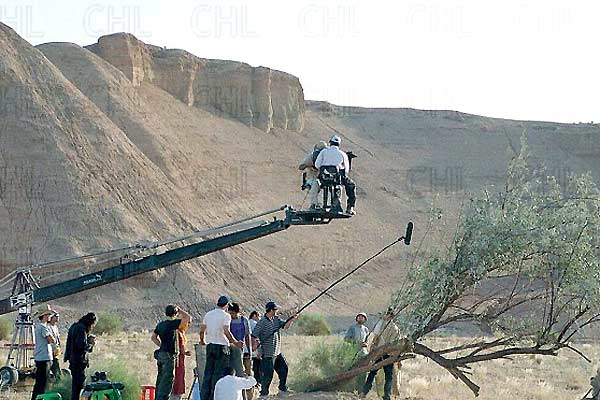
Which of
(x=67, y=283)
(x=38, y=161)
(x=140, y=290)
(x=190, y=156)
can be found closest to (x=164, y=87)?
(x=190, y=156)

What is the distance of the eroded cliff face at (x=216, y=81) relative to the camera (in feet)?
194

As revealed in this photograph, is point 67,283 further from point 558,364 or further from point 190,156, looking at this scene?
point 190,156

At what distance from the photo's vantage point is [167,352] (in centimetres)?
1198

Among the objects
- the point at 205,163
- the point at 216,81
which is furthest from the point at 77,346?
the point at 216,81

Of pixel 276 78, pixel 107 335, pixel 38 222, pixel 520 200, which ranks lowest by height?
pixel 107 335

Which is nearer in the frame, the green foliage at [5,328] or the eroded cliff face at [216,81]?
the green foliage at [5,328]

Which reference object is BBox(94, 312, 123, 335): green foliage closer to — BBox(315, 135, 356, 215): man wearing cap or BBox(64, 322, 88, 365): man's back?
BBox(64, 322, 88, 365): man's back

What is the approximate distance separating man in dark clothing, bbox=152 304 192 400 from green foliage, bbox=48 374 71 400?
1647 mm

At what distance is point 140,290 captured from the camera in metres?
38.6

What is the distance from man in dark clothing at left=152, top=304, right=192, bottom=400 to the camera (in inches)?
472

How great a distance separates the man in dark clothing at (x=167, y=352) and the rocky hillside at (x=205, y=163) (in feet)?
73.9

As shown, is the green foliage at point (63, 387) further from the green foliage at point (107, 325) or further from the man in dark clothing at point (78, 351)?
the green foliage at point (107, 325)

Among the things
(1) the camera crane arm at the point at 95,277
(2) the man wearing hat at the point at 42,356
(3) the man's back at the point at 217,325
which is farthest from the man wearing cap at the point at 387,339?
(2) the man wearing hat at the point at 42,356

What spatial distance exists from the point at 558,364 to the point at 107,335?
13.7m
